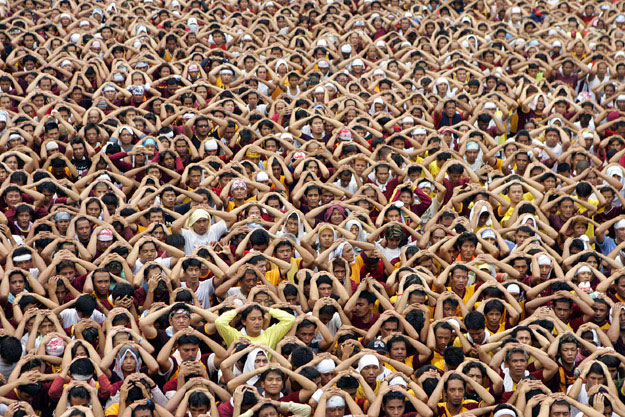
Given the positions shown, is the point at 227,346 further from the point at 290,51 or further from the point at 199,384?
the point at 290,51

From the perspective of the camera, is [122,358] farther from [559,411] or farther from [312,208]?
[312,208]

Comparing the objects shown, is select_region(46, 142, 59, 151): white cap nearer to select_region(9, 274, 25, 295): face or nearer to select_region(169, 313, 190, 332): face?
select_region(9, 274, 25, 295): face

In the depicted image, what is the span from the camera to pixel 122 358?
9992 millimetres

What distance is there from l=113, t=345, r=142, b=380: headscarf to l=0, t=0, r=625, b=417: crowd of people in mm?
20

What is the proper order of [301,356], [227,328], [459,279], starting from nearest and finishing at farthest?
[301,356], [227,328], [459,279]

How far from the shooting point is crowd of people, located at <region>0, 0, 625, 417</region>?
32.6 ft

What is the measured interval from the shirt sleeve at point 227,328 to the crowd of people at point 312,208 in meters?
0.04

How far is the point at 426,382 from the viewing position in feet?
32.4

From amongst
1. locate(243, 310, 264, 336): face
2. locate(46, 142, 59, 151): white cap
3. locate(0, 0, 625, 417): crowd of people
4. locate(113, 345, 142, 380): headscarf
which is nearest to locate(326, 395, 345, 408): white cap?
locate(0, 0, 625, 417): crowd of people

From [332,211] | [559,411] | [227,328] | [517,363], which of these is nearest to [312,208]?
[332,211]

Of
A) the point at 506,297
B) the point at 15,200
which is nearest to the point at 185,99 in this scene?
the point at 15,200

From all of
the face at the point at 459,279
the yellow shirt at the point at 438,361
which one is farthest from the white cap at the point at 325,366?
the face at the point at 459,279

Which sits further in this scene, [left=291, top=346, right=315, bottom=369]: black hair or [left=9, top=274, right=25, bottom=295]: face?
[left=9, top=274, right=25, bottom=295]: face

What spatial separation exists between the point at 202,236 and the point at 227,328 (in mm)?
2557
